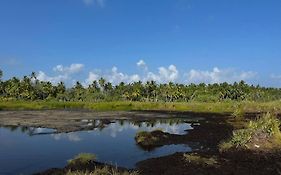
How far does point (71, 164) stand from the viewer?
26.4 m

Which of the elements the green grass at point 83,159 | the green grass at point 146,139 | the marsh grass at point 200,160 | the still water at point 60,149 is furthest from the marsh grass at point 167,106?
the green grass at point 83,159

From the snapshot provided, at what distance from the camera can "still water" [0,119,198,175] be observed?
29597 millimetres

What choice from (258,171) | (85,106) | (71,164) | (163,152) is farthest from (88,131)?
(85,106)

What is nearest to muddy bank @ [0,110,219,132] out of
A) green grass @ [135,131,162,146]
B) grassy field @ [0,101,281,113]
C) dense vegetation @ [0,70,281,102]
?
green grass @ [135,131,162,146]

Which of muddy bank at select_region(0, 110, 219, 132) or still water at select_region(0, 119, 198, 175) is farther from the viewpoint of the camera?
muddy bank at select_region(0, 110, 219, 132)

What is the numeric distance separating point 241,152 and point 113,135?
22452 millimetres

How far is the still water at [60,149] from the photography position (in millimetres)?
29597

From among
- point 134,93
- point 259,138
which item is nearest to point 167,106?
point 134,93

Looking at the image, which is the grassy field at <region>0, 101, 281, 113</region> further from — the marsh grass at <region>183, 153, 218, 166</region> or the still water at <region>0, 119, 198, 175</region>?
the marsh grass at <region>183, 153, 218, 166</region>

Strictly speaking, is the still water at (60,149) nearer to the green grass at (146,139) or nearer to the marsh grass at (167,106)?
the green grass at (146,139)

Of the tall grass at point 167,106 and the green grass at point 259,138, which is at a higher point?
the tall grass at point 167,106

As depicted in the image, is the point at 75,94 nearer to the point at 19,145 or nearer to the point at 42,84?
the point at 42,84

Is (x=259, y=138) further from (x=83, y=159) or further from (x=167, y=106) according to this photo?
(x=167, y=106)

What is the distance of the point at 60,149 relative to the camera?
37.1m
